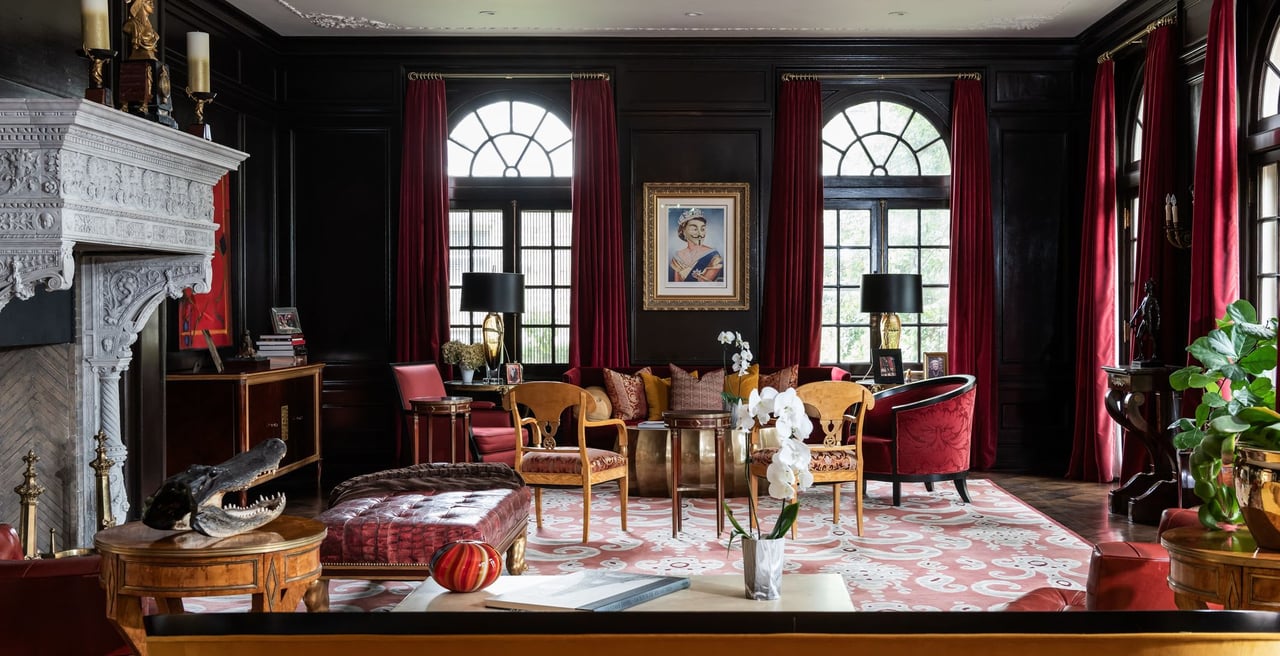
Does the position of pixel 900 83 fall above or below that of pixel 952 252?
above

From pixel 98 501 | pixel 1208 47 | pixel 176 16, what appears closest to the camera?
pixel 98 501

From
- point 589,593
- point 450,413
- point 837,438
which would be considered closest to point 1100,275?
point 837,438

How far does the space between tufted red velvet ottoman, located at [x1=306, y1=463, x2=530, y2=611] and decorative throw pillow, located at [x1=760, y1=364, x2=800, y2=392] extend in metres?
3.35

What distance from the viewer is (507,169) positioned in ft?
30.2

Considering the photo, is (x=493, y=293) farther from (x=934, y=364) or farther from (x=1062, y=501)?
(x=1062, y=501)

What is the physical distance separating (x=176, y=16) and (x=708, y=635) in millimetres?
6920

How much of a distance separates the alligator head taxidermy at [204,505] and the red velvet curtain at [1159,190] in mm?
5964

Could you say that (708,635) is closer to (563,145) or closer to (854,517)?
(854,517)

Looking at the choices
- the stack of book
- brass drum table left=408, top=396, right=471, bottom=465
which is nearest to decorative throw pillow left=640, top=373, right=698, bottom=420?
brass drum table left=408, top=396, right=471, bottom=465

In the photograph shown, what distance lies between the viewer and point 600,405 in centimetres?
832

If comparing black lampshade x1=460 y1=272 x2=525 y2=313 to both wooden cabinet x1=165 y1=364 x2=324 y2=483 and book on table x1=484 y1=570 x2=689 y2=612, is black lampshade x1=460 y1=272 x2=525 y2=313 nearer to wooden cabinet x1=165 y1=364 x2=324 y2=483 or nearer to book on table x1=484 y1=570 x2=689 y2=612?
wooden cabinet x1=165 y1=364 x2=324 y2=483

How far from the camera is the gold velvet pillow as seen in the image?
28.0ft

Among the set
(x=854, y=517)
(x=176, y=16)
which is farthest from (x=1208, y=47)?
(x=176, y=16)

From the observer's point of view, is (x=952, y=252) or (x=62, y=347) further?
(x=952, y=252)
